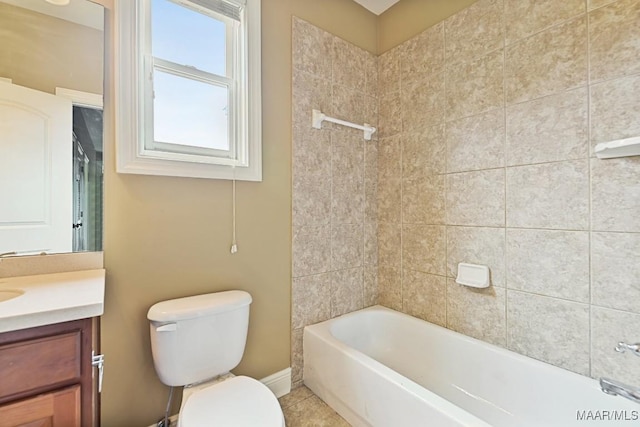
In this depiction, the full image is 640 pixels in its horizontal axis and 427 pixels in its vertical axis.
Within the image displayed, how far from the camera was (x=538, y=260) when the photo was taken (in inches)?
57.7

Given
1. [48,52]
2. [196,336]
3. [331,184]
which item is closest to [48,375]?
[196,336]

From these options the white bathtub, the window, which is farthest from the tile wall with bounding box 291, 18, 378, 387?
the window

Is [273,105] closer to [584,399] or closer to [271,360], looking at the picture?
[271,360]

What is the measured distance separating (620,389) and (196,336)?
1.71m

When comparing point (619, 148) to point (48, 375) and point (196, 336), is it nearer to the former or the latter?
point (196, 336)

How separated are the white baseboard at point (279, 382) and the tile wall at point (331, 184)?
2.0 inches

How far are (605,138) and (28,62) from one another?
94.1 inches

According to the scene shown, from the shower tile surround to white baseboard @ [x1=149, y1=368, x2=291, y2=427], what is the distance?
67 mm

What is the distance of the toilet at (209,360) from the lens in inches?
42.8

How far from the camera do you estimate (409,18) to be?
2.08m

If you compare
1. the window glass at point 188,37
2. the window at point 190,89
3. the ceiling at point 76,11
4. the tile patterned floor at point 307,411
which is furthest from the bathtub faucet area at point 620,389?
the ceiling at point 76,11

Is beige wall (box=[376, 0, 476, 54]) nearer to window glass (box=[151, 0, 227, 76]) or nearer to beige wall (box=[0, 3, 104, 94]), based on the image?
window glass (box=[151, 0, 227, 76])

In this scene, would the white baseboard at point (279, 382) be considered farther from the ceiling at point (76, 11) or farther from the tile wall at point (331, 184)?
the ceiling at point (76, 11)

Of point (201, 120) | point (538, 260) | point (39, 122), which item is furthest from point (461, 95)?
point (39, 122)
